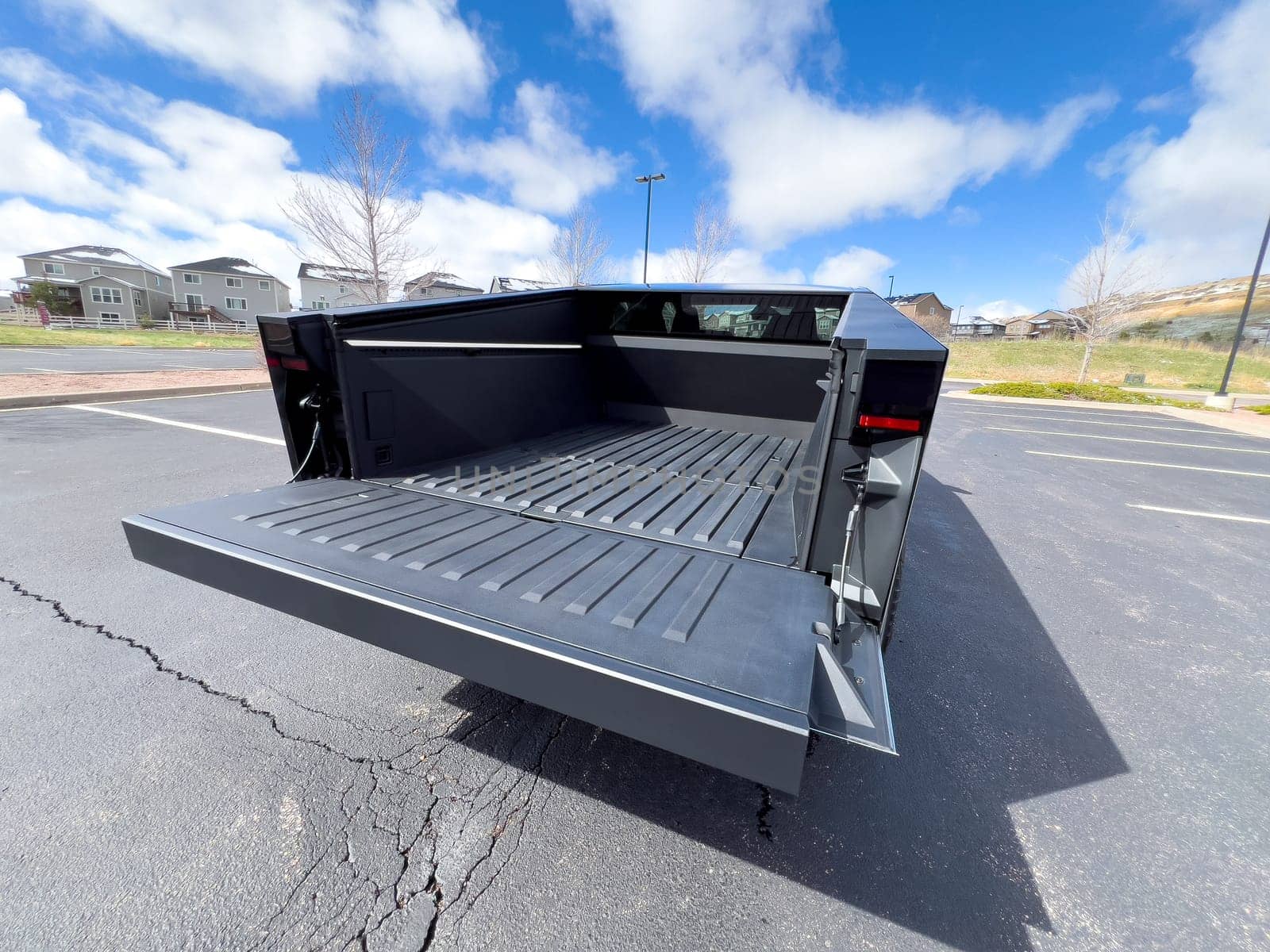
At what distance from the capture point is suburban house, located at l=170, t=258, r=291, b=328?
47.1m

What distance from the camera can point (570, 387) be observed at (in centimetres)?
408

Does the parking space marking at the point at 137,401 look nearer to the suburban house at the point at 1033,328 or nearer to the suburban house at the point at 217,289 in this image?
the suburban house at the point at 217,289

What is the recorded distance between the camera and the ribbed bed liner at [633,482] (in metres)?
2.21

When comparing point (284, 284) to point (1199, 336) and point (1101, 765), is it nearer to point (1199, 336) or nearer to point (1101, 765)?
point (1101, 765)

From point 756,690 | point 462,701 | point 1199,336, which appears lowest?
point 462,701

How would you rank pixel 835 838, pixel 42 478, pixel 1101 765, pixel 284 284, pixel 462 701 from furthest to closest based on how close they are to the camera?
pixel 284 284 → pixel 42 478 → pixel 462 701 → pixel 1101 765 → pixel 835 838

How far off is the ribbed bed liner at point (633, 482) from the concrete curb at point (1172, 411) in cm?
1357

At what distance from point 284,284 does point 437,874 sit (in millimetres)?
65185

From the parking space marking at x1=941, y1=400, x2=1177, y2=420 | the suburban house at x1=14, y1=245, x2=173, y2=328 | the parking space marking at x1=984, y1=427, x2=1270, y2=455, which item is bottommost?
the parking space marking at x1=984, y1=427, x2=1270, y2=455

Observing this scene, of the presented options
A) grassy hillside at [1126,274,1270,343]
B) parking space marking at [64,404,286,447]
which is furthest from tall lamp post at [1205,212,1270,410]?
parking space marking at [64,404,286,447]

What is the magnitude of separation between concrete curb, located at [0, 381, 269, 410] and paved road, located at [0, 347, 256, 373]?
450 centimetres

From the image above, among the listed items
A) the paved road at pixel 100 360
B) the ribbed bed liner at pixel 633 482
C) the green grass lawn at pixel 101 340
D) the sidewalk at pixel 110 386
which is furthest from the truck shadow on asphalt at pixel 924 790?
the green grass lawn at pixel 101 340

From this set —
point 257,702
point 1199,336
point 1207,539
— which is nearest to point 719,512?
point 257,702

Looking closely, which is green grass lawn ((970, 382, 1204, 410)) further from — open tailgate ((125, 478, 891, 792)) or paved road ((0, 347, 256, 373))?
paved road ((0, 347, 256, 373))
